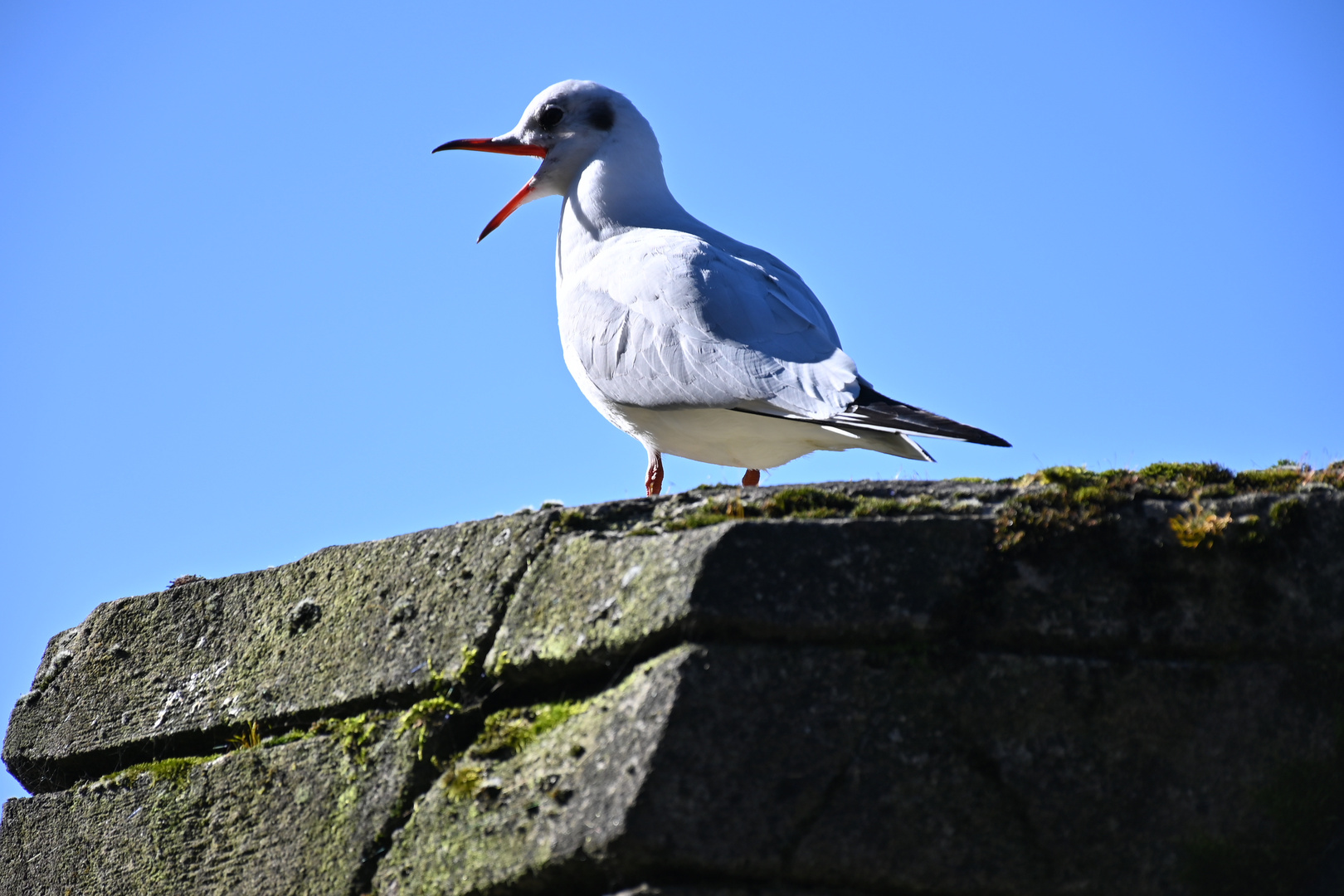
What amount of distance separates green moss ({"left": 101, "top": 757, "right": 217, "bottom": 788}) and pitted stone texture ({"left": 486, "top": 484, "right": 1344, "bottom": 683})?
1.50 metres

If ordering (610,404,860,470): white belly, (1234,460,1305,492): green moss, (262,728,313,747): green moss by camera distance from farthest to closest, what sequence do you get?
(610,404,860,470): white belly < (262,728,313,747): green moss < (1234,460,1305,492): green moss

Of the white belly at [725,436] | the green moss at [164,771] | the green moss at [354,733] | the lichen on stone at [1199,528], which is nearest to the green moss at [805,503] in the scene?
the lichen on stone at [1199,528]

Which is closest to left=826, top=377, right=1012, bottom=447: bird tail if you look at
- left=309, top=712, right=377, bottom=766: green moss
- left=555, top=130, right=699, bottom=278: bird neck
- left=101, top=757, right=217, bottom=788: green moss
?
left=309, top=712, right=377, bottom=766: green moss

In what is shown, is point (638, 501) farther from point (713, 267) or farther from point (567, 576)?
point (713, 267)

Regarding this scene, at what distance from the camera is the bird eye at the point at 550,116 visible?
6.88m

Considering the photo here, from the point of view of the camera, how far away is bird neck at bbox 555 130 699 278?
6195 mm

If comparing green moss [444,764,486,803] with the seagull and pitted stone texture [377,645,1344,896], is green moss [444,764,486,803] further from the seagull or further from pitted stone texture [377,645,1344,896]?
the seagull

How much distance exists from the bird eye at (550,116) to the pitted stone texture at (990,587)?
14.8 ft

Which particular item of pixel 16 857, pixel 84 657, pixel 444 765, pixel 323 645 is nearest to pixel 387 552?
pixel 323 645

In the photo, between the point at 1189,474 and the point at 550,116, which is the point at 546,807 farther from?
the point at 550,116

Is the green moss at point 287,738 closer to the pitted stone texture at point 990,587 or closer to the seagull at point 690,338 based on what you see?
the pitted stone texture at point 990,587

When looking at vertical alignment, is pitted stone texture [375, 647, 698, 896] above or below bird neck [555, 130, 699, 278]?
below

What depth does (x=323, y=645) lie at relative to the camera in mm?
3562

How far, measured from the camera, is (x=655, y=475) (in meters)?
5.75
